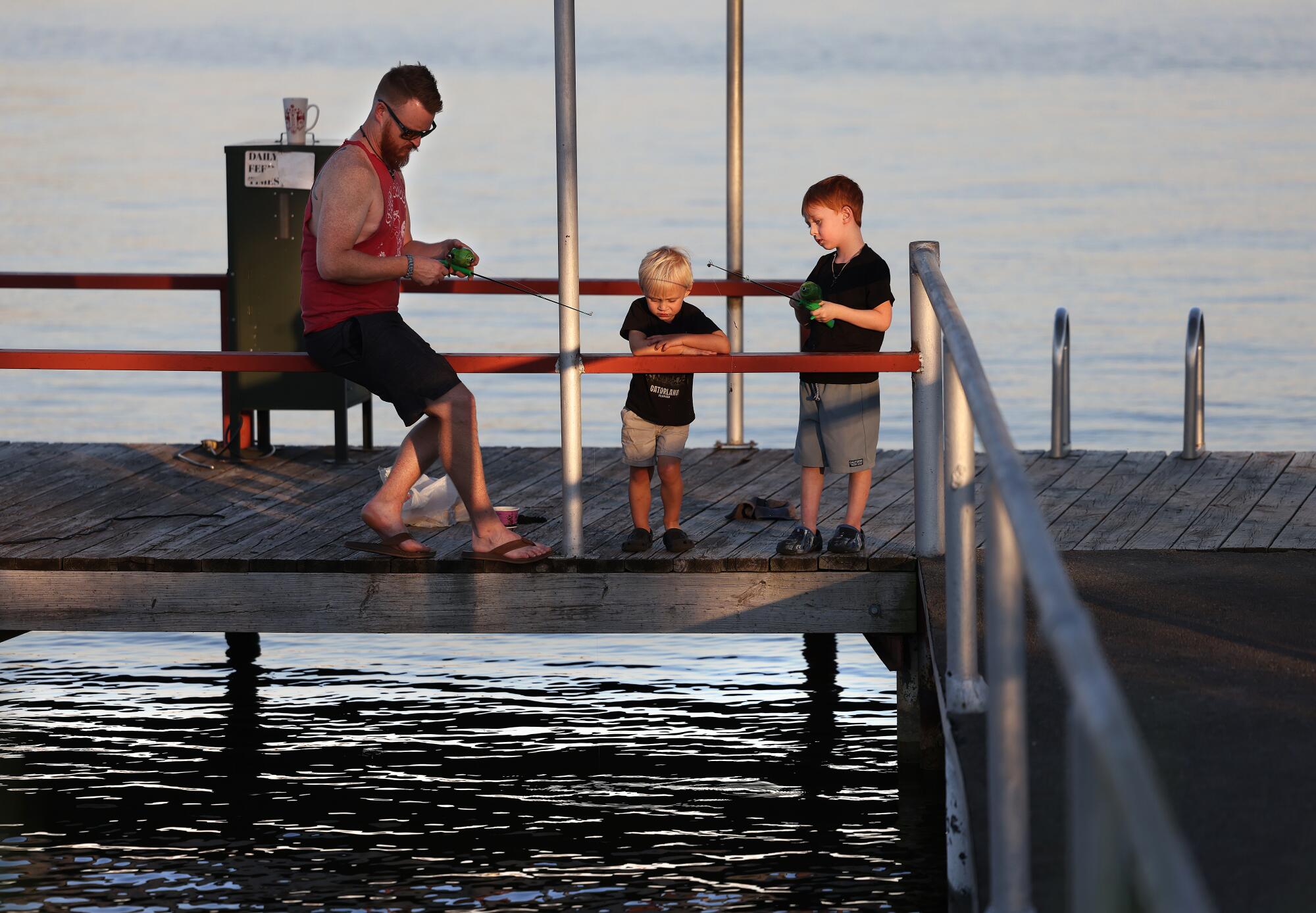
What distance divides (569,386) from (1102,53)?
166ft

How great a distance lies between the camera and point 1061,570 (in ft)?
10.2

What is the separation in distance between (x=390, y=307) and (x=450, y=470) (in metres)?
0.57

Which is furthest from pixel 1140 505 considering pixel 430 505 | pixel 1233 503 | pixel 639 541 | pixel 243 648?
pixel 243 648

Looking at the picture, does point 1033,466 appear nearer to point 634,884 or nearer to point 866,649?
point 866,649

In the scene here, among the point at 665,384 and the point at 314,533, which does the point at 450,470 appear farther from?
the point at 314,533

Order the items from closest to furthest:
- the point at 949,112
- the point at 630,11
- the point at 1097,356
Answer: the point at 1097,356 → the point at 949,112 → the point at 630,11

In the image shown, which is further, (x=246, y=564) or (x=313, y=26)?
(x=313, y=26)

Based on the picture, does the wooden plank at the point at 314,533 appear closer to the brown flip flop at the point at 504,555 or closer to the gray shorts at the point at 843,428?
the brown flip flop at the point at 504,555

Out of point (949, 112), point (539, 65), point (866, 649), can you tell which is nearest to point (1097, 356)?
point (866, 649)

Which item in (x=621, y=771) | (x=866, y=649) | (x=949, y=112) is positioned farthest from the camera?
(x=949, y=112)

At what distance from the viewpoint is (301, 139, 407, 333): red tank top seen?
21.6 ft

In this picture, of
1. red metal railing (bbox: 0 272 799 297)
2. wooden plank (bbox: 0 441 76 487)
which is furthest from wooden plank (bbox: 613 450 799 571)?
wooden plank (bbox: 0 441 76 487)

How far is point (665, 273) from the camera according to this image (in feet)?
22.9

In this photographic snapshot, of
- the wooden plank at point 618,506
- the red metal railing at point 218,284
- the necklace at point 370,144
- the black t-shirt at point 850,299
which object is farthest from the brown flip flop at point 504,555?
the red metal railing at point 218,284
